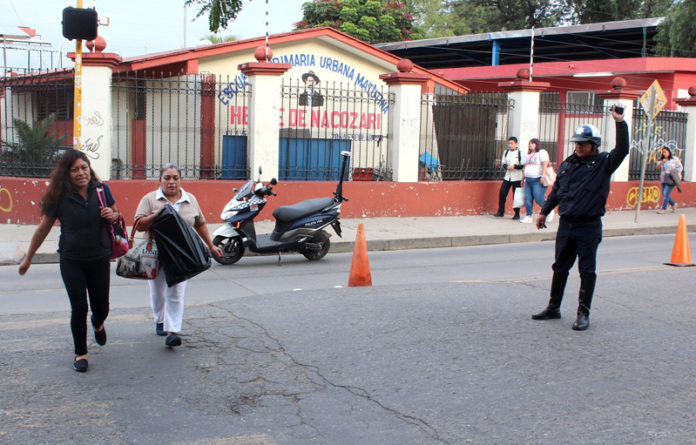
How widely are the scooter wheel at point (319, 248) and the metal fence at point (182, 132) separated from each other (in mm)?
3878

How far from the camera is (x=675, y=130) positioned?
19.9 meters

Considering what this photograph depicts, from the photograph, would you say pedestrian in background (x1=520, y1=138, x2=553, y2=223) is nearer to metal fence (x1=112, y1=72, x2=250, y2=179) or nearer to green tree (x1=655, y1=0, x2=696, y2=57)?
metal fence (x1=112, y1=72, x2=250, y2=179)

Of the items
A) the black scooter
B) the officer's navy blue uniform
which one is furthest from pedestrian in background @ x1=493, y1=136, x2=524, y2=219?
the officer's navy blue uniform

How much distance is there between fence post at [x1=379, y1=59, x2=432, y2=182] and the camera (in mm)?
15094

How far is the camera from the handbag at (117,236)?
210 inches

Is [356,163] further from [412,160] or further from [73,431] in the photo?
[73,431]

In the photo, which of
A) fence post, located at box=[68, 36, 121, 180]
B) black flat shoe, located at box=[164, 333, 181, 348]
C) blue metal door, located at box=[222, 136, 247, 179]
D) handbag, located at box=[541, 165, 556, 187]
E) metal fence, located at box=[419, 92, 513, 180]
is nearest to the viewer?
black flat shoe, located at box=[164, 333, 181, 348]

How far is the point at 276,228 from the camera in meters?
10.5

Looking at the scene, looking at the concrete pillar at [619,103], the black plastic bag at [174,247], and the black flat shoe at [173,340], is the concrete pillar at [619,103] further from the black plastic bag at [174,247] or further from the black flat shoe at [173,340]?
the black flat shoe at [173,340]

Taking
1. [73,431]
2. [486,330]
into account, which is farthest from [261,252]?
[73,431]

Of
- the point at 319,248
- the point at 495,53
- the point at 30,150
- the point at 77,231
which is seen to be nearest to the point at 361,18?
the point at 495,53

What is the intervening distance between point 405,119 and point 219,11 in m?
6.38

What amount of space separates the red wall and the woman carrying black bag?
7419 mm

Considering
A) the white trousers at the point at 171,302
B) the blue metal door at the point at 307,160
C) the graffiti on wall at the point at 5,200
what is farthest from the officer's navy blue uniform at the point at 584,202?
the graffiti on wall at the point at 5,200
